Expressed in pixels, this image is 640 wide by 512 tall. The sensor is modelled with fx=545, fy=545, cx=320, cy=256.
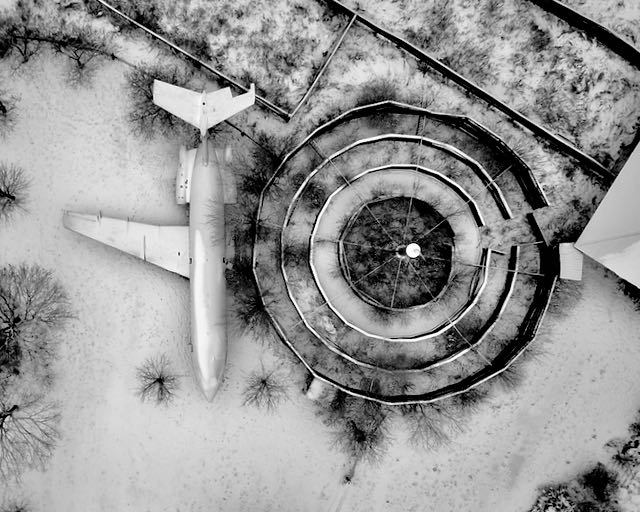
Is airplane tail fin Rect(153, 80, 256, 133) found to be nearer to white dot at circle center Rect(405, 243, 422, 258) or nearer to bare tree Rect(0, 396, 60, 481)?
white dot at circle center Rect(405, 243, 422, 258)

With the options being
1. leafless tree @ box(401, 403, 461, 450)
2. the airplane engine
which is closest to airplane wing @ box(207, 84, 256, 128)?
the airplane engine

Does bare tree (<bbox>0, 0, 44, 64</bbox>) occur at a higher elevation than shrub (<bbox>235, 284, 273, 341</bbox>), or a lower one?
higher

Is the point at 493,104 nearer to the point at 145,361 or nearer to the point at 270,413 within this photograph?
the point at 270,413

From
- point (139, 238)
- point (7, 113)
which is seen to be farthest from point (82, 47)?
point (139, 238)

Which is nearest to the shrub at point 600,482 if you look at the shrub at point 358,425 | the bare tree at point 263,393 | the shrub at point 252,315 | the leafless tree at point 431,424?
the leafless tree at point 431,424

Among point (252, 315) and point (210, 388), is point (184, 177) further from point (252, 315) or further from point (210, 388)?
point (210, 388)

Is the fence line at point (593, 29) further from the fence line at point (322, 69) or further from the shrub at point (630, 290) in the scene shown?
the shrub at point (630, 290)
